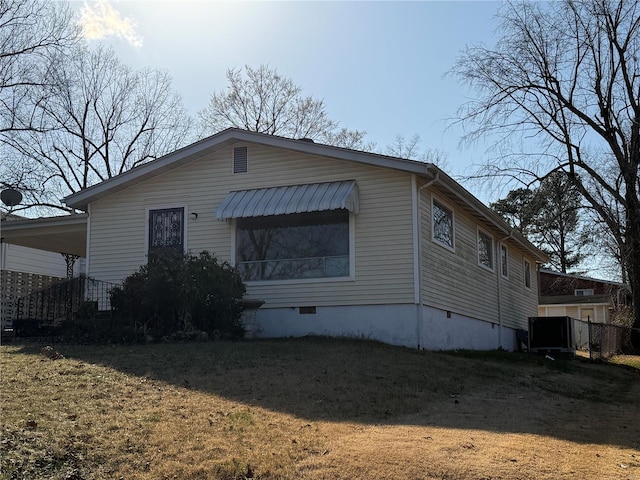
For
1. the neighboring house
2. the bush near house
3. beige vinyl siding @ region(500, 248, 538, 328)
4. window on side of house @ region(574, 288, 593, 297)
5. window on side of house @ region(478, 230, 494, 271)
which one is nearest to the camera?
the bush near house

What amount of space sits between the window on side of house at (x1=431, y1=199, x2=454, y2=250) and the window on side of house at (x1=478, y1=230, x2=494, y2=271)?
9.04 ft

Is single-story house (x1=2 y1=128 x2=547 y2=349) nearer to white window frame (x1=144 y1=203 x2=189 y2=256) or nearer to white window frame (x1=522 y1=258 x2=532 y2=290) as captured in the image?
white window frame (x1=144 y1=203 x2=189 y2=256)

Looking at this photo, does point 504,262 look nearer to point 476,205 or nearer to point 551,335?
point 551,335

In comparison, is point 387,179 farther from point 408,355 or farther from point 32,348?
point 32,348

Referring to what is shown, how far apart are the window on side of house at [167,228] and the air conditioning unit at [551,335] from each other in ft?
34.1

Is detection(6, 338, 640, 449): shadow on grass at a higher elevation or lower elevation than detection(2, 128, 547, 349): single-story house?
lower

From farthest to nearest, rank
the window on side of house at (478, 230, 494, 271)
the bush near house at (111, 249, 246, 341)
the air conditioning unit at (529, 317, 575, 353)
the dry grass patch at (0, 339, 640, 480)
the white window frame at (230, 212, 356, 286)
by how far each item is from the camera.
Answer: the air conditioning unit at (529, 317, 575, 353)
the window on side of house at (478, 230, 494, 271)
the white window frame at (230, 212, 356, 286)
the bush near house at (111, 249, 246, 341)
the dry grass patch at (0, 339, 640, 480)

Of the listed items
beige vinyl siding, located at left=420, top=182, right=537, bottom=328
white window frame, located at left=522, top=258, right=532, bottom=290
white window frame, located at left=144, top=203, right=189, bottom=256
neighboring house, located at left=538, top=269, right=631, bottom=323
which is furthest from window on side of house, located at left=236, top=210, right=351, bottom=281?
neighboring house, located at left=538, top=269, right=631, bottom=323

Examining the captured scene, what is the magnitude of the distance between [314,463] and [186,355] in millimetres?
4998

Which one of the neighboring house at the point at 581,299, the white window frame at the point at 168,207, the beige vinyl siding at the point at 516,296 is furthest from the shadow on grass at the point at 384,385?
the neighboring house at the point at 581,299

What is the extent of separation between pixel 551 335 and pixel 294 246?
351 inches

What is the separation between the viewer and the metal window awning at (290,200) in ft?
43.1

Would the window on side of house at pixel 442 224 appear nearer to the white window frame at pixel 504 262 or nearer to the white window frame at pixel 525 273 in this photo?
the white window frame at pixel 504 262

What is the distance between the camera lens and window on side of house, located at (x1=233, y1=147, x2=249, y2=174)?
14.9m
